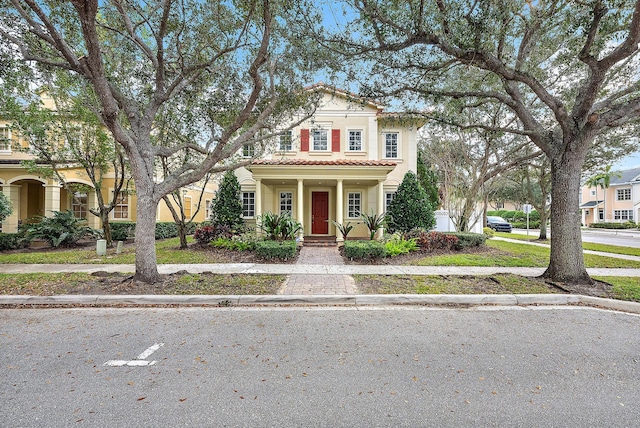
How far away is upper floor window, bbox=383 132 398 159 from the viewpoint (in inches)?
607

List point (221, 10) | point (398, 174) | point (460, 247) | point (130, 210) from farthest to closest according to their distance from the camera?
1. point (130, 210)
2. point (398, 174)
3. point (460, 247)
4. point (221, 10)

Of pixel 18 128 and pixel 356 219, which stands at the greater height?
pixel 18 128

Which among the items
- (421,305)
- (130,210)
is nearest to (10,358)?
(421,305)

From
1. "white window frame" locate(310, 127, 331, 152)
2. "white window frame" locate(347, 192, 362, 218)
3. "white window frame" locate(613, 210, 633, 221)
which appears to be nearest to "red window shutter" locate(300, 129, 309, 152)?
"white window frame" locate(310, 127, 331, 152)

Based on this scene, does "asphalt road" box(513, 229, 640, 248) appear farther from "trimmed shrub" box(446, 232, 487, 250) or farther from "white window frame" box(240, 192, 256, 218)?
"white window frame" box(240, 192, 256, 218)

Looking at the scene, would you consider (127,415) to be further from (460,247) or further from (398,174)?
(398,174)

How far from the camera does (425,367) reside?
3.24 metres

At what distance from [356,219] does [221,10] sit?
1059cm

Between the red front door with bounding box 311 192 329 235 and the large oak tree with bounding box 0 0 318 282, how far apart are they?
6.38 meters

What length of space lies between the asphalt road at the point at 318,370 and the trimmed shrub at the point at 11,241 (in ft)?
32.8

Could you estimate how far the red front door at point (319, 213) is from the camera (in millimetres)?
15406

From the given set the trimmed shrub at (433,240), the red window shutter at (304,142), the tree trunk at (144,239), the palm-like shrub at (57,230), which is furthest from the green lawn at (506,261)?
the palm-like shrub at (57,230)

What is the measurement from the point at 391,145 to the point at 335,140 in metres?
2.96

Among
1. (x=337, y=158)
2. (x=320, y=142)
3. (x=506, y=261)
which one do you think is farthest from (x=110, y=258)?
(x=506, y=261)
